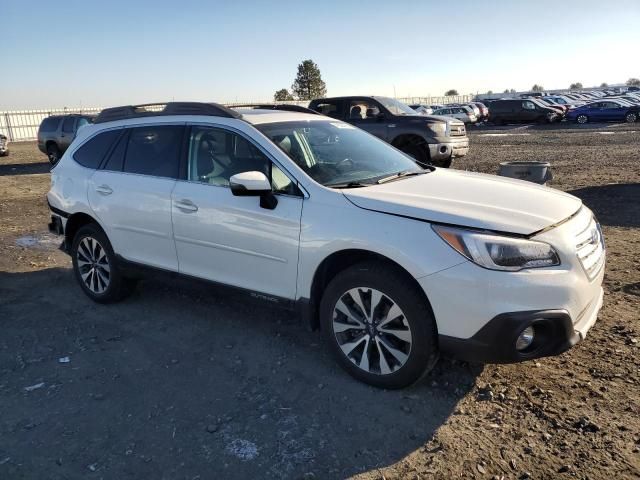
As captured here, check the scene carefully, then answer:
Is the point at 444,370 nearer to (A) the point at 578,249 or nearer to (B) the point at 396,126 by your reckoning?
(A) the point at 578,249

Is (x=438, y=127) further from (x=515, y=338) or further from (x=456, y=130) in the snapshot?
(x=515, y=338)

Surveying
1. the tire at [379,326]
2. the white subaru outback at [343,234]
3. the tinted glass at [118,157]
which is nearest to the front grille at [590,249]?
the white subaru outback at [343,234]

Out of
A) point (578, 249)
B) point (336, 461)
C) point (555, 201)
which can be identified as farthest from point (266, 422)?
point (555, 201)

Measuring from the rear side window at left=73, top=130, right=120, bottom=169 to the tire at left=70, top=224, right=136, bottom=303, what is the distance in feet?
2.04

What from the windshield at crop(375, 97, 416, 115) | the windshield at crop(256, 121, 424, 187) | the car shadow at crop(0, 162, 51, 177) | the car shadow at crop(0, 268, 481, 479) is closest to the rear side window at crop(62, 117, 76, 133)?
the car shadow at crop(0, 162, 51, 177)

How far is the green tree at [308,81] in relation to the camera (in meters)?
70.6

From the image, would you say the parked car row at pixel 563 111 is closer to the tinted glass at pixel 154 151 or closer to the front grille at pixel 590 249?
the front grille at pixel 590 249

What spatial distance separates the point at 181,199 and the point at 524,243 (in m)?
2.63

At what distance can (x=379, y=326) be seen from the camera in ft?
11.4

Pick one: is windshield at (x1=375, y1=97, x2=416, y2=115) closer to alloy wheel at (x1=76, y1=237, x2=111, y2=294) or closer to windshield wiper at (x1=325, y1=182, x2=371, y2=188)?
alloy wheel at (x1=76, y1=237, x2=111, y2=294)

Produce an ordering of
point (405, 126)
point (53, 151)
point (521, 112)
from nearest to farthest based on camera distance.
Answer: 1. point (405, 126)
2. point (53, 151)
3. point (521, 112)

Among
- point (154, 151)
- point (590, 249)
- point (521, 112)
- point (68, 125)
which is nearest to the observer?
point (590, 249)

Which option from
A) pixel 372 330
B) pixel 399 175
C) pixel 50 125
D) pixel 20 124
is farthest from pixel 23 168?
pixel 20 124

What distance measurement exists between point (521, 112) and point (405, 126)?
25.0m
